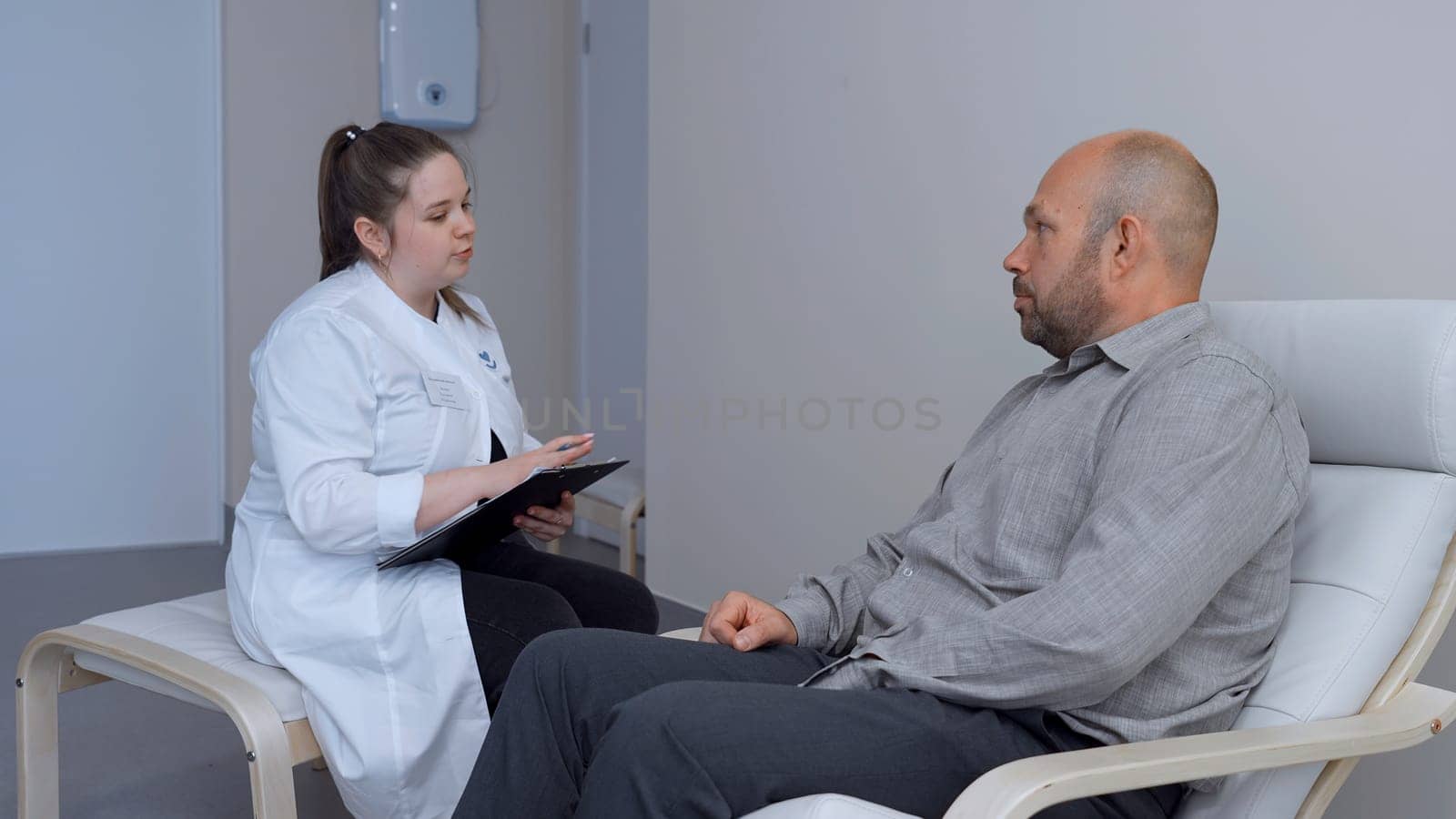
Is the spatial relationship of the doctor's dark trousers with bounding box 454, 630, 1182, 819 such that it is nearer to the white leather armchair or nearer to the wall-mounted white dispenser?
the white leather armchair

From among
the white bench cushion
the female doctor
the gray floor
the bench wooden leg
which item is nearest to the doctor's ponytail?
the female doctor

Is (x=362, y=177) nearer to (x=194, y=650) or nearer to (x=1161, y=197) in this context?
(x=194, y=650)

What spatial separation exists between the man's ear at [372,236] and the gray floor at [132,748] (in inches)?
40.1

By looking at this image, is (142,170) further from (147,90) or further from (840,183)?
(840,183)

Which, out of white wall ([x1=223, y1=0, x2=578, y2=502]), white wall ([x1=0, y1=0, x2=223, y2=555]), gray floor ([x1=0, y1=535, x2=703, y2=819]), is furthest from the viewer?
white wall ([x1=223, y1=0, x2=578, y2=502])

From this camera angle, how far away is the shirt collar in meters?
1.54

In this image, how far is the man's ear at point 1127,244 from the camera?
158 cm

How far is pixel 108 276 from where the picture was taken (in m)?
4.24

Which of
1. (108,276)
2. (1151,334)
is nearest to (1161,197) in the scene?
(1151,334)

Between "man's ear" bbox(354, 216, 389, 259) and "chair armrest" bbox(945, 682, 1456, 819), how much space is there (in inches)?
51.8

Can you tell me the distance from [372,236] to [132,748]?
49.9 inches

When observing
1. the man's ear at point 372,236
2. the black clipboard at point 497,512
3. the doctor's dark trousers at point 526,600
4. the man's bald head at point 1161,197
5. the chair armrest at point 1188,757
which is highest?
the man's bald head at point 1161,197

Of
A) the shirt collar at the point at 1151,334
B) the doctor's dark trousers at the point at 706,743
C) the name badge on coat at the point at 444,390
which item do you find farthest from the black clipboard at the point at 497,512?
the shirt collar at the point at 1151,334

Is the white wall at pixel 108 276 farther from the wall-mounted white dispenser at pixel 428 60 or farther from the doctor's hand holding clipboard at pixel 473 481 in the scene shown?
the doctor's hand holding clipboard at pixel 473 481
